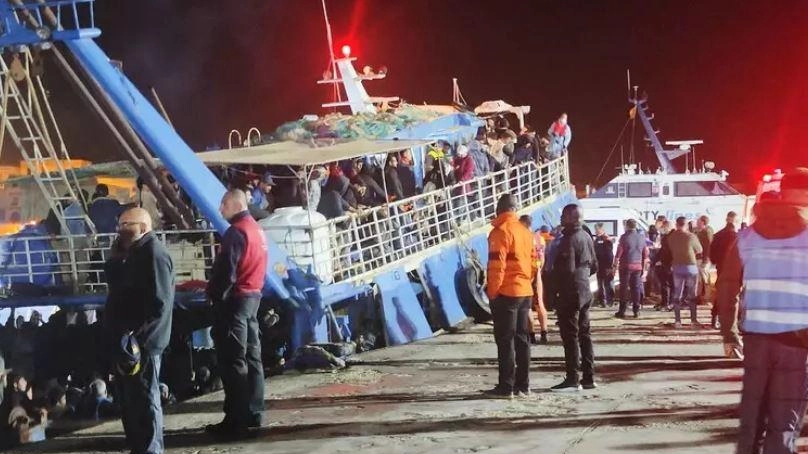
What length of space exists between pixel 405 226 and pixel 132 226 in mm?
7959

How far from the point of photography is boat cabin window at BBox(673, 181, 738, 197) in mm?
26734

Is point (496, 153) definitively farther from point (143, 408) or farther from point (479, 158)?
point (143, 408)

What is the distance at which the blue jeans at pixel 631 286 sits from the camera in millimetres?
14859

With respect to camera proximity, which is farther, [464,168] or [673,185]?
[673,185]

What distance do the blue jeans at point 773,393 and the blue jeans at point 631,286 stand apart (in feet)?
32.4

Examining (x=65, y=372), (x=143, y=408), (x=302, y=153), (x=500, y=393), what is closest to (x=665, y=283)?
(x=302, y=153)

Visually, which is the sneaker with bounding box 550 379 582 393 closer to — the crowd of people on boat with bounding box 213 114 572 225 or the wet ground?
the wet ground

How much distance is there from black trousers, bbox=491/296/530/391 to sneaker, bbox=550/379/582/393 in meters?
0.35

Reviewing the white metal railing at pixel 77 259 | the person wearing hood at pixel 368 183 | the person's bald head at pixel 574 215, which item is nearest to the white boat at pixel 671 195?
the person wearing hood at pixel 368 183

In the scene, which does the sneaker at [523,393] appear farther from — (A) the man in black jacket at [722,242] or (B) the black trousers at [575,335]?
(A) the man in black jacket at [722,242]

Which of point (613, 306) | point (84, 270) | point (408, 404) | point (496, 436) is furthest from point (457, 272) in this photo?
point (496, 436)

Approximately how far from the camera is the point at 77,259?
12.8 meters

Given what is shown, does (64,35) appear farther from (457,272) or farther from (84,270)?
(457,272)

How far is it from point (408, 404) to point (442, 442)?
1476mm
